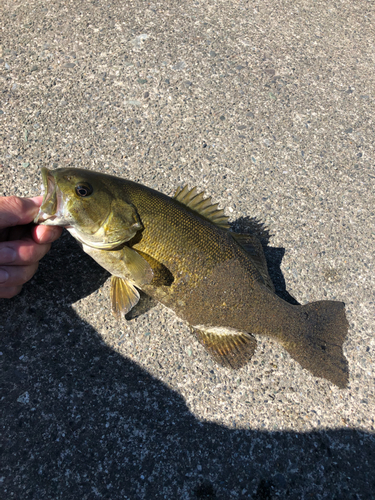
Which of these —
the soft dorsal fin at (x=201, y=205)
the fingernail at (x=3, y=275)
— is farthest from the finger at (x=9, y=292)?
the soft dorsal fin at (x=201, y=205)

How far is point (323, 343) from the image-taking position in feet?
9.57

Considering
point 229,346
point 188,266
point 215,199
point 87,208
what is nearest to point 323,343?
point 229,346

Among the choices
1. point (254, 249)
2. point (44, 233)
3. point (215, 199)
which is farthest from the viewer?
point (215, 199)

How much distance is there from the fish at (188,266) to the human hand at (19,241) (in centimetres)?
25

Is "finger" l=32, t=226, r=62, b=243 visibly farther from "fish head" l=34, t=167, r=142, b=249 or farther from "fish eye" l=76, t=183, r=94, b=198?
"fish eye" l=76, t=183, r=94, b=198

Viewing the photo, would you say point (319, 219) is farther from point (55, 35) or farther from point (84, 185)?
point (55, 35)

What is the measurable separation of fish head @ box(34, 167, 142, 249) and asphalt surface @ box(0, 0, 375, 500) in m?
0.76

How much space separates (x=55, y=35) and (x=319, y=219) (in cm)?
379

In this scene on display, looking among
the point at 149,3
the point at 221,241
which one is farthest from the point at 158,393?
the point at 149,3

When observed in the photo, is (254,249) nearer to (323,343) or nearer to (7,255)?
(323,343)

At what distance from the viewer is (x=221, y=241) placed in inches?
108

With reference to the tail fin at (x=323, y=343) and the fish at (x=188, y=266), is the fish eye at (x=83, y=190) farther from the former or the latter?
the tail fin at (x=323, y=343)

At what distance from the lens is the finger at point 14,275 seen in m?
2.73

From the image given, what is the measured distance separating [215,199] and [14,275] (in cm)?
200
